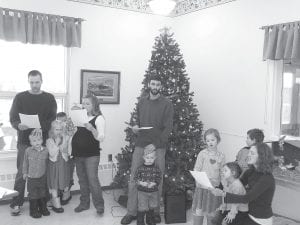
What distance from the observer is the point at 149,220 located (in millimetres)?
4012

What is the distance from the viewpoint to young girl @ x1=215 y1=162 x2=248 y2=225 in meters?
2.87

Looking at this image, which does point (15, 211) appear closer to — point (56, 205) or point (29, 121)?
Answer: point (56, 205)

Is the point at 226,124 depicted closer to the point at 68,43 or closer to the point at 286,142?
the point at 286,142

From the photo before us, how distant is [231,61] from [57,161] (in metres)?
2.59

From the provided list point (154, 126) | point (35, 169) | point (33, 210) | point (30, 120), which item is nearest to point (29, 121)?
point (30, 120)

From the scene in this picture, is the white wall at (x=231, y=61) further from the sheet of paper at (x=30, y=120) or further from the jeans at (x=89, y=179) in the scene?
the sheet of paper at (x=30, y=120)

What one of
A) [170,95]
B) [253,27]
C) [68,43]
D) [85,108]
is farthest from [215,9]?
[85,108]

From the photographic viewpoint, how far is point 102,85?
5340 millimetres

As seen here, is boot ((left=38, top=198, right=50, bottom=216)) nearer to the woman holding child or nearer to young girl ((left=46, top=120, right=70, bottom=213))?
young girl ((left=46, top=120, right=70, bottom=213))

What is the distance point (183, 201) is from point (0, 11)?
10.2 ft

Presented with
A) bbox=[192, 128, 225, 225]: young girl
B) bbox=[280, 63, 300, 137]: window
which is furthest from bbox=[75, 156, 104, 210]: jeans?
bbox=[280, 63, 300, 137]: window

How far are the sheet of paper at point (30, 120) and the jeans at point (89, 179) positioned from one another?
1.98 feet

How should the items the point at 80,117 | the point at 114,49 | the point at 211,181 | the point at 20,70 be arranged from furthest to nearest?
the point at 114,49
the point at 20,70
the point at 80,117
the point at 211,181

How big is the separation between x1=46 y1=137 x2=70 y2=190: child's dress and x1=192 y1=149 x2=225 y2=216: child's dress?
5.56ft
